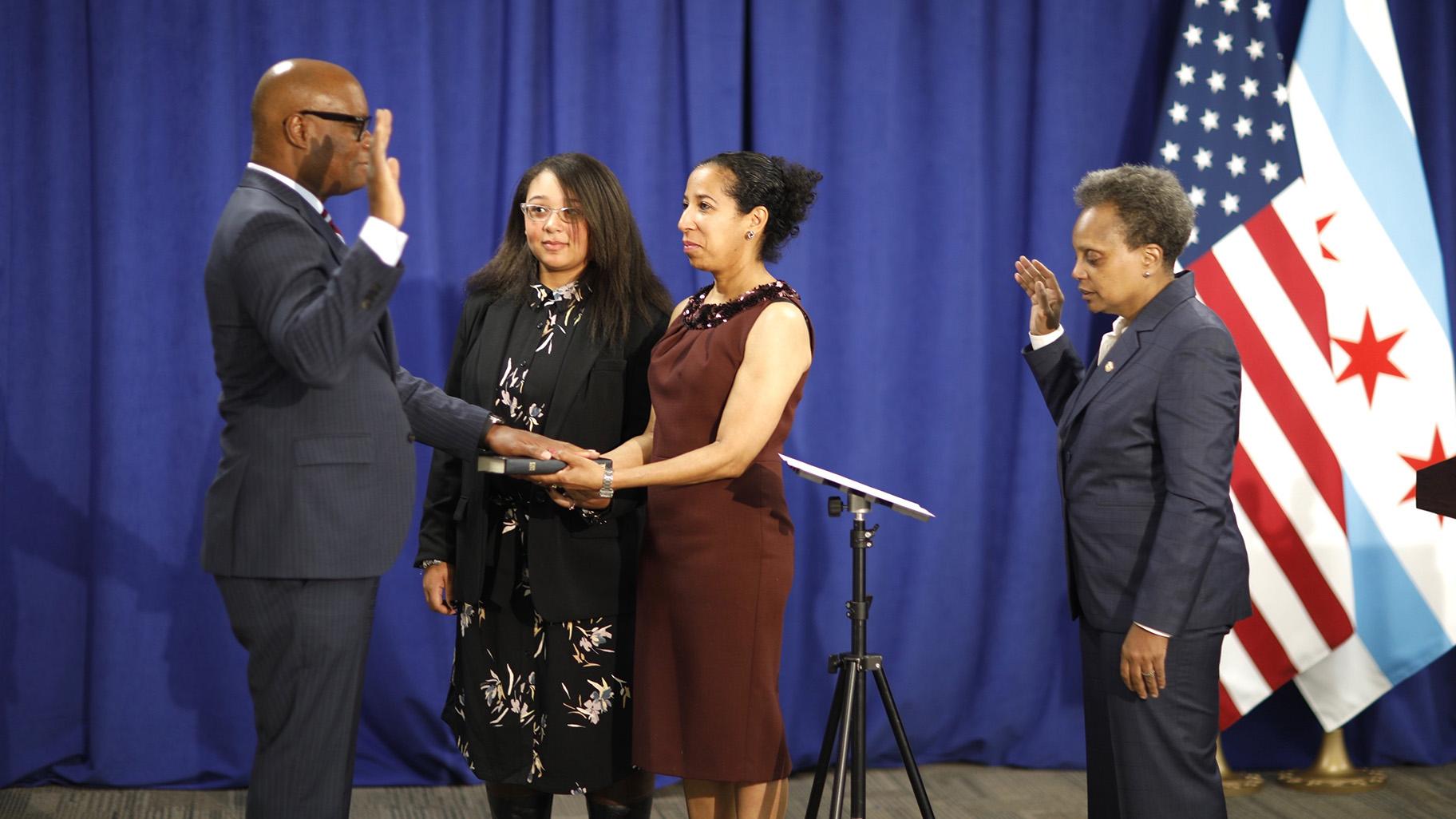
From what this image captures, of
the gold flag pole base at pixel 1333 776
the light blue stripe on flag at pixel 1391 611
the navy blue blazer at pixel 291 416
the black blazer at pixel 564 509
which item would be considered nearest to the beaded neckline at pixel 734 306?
the black blazer at pixel 564 509

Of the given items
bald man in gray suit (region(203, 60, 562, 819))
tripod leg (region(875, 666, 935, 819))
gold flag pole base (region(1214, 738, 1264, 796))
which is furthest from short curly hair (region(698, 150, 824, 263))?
gold flag pole base (region(1214, 738, 1264, 796))

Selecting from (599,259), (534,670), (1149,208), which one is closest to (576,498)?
(534,670)

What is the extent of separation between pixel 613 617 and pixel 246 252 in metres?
1.14

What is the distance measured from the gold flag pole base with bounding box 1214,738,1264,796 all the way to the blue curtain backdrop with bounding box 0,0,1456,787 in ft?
0.88

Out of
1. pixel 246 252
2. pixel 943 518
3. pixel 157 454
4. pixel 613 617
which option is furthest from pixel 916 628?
pixel 246 252

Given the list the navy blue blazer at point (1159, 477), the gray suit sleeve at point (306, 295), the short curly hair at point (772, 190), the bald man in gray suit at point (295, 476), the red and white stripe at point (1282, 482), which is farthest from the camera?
the red and white stripe at point (1282, 482)

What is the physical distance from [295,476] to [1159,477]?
153 cm

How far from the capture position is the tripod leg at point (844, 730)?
268 cm

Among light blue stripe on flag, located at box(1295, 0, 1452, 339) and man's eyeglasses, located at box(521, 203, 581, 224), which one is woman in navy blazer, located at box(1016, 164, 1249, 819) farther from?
light blue stripe on flag, located at box(1295, 0, 1452, 339)

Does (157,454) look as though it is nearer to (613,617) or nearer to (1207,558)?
(613,617)

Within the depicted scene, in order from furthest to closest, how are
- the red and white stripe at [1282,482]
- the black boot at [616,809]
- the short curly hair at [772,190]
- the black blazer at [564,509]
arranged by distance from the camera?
the red and white stripe at [1282,482] < the black boot at [616,809] < the black blazer at [564,509] < the short curly hair at [772,190]

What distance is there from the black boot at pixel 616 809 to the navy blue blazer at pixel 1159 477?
103 cm

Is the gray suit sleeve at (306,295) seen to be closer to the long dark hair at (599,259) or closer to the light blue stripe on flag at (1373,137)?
the long dark hair at (599,259)

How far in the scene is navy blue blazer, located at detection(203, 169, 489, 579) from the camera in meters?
2.01
